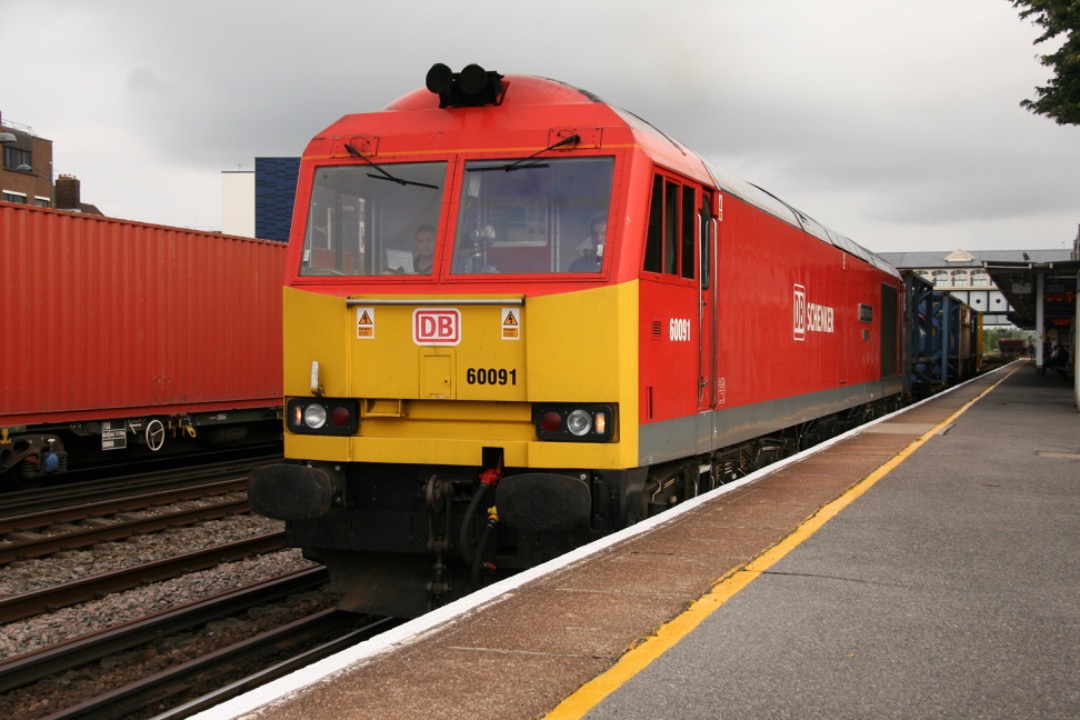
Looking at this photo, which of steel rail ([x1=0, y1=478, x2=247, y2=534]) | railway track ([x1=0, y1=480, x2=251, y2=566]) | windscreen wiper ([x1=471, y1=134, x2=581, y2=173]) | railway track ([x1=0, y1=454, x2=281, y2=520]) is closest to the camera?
windscreen wiper ([x1=471, y1=134, x2=581, y2=173])

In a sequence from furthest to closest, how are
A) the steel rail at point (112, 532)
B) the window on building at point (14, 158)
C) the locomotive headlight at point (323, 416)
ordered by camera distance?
the window on building at point (14, 158)
the steel rail at point (112, 532)
the locomotive headlight at point (323, 416)

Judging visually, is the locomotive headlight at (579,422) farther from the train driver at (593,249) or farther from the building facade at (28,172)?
the building facade at (28,172)

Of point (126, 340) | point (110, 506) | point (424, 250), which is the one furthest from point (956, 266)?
point (424, 250)

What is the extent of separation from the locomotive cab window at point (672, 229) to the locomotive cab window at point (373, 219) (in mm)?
1397

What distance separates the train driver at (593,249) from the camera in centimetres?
612

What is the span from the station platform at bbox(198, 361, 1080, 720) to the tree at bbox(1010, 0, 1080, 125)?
1301 cm

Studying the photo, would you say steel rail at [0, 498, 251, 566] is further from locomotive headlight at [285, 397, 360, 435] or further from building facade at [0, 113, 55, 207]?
building facade at [0, 113, 55, 207]

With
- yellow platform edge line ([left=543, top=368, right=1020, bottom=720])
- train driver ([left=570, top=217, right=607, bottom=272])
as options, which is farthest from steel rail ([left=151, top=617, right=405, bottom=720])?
train driver ([left=570, top=217, right=607, bottom=272])

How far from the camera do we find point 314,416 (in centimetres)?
647

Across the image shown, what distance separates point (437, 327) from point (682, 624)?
2584mm

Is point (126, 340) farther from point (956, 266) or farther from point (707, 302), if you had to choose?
point (956, 266)

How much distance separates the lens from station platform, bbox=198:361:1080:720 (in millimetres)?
3553

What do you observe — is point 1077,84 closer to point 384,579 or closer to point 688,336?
point 688,336

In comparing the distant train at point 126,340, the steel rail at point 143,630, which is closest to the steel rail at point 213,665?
the steel rail at point 143,630
